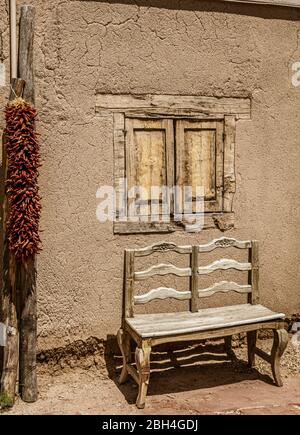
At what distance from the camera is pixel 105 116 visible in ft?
16.6

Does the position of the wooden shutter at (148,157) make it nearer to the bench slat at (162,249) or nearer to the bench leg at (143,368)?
the bench slat at (162,249)

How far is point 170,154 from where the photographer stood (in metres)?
5.29

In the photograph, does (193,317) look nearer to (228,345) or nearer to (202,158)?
(228,345)

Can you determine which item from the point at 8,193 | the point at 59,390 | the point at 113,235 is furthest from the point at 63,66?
the point at 59,390

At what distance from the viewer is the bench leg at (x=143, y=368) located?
4520 millimetres

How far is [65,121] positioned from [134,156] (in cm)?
73

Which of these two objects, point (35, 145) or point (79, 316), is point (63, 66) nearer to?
point (35, 145)

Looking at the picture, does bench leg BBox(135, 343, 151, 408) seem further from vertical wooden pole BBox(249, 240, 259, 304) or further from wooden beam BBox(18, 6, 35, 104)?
wooden beam BBox(18, 6, 35, 104)

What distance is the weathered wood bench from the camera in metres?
4.62

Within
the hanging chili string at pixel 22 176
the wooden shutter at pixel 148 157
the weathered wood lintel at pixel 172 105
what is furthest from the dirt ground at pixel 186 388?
the weathered wood lintel at pixel 172 105

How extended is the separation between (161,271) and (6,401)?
1756 mm

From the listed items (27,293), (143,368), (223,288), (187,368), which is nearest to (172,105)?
(223,288)

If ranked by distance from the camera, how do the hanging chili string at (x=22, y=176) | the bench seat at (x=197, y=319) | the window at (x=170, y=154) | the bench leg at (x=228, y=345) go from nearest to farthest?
the hanging chili string at (x=22, y=176) → the bench seat at (x=197, y=319) → the window at (x=170, y=154) → the bench leg at (x=228, y=345)

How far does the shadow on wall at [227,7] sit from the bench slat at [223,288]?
2.66m
